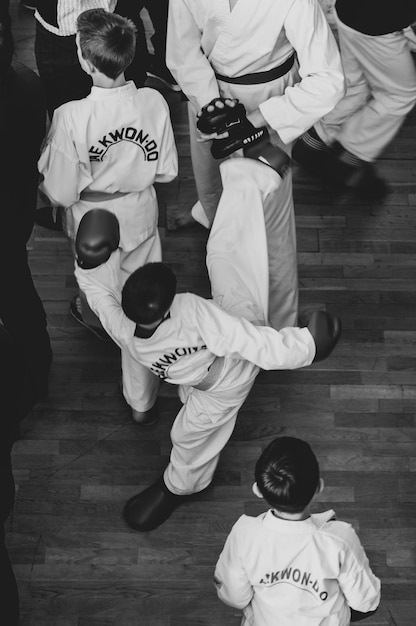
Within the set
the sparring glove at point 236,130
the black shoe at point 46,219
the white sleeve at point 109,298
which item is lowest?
the black shoe at point 46,219

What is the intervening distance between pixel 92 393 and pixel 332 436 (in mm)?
822

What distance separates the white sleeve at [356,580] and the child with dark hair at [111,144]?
101cm

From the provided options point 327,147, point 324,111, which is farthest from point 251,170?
point 327,147

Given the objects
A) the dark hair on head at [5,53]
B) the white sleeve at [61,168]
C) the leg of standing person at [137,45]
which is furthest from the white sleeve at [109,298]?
the leg of standing person at [137,45]

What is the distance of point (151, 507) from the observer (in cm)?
265

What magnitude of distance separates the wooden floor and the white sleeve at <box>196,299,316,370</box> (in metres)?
0.69

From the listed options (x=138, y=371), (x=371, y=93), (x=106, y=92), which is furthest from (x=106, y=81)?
(x=371, y=93)

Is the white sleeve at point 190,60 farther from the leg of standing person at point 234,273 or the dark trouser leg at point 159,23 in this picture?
the dark trouser leg at point 159,23

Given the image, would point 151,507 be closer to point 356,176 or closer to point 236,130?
point 236,130

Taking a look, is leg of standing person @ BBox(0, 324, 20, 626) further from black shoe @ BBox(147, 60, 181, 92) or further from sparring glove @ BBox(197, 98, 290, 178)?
black shoe @ BBox(147, 60, 181, 92)

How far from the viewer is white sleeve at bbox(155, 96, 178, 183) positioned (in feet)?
8.17

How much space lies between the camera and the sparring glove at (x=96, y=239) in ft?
7.42

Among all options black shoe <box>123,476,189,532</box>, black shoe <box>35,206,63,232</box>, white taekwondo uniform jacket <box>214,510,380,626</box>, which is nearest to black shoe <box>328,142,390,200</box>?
black shoe <box>35,206,63,232</box>

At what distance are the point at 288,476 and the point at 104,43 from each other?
1.23m
